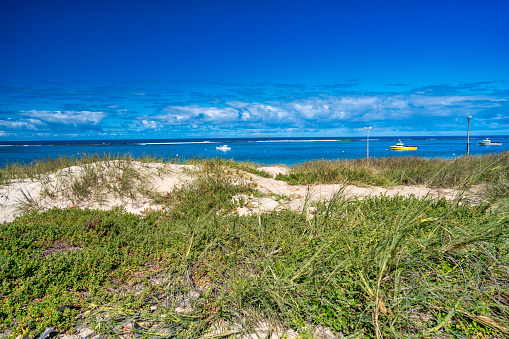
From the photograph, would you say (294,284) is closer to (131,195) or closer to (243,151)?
(131,195)

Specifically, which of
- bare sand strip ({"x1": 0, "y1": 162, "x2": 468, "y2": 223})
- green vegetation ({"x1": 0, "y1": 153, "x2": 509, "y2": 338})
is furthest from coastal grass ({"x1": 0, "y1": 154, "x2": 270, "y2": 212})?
green vegetation ({"x1": 0, "y1": 153, "x2": 509, "y2": 338})

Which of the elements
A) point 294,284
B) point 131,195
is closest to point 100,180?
point 131,195

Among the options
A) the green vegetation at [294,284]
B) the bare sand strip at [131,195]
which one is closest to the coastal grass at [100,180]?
the bare sand strip at [131,195]

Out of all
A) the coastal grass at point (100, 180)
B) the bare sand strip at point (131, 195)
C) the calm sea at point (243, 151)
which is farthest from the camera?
the calm sea at point (243, 151)

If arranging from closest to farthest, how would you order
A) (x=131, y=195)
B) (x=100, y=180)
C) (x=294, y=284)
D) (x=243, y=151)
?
1. (x=294, y=284)
2. (x=131, y=195)
3. (x=100, y=180)
4. (x=243, y=151)

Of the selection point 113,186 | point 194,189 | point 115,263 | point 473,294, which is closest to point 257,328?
point 473,294

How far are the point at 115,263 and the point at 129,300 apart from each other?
1.24m

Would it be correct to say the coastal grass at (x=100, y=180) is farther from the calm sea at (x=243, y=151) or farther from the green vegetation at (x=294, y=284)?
the green vegetation at (x=294, y=284)

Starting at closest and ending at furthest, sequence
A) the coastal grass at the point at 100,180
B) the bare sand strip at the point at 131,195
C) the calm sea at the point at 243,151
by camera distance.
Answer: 1. the bare sand strip at the point at 131,195
2. the coastal grass at the point at 100,180
3. the calm sea at the point at 243,151

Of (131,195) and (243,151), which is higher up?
(131,195)

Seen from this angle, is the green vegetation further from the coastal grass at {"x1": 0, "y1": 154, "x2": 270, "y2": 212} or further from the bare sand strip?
the coastal grass at {"x1": 0, "y1": 154, "x2": 270, "y2": 212}

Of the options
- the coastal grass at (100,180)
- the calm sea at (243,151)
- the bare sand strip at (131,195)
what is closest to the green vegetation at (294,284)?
the bare sand strip at (131,195)

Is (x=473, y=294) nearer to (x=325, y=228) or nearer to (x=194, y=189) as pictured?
(x=325, y=228)

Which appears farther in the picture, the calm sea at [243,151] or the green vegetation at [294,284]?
the calm sea at [243,151]
